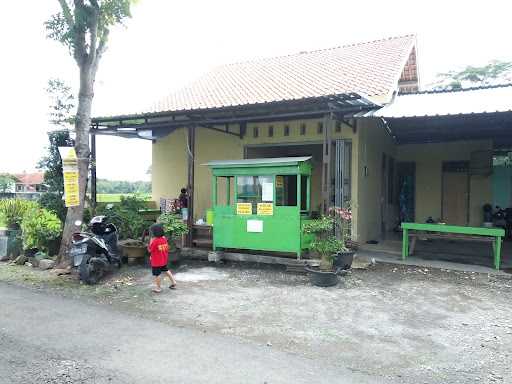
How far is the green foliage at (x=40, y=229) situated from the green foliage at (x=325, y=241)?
17.6 ft

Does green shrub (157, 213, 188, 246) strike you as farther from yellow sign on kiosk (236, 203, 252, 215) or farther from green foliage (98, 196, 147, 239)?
green foliage (98, 196, 147, 239)

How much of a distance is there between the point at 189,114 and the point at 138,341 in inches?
221

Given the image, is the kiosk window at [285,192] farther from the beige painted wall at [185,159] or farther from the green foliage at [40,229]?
the green foliage at [40,229]

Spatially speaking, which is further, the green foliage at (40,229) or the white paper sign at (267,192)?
the green foliage at (40,229)

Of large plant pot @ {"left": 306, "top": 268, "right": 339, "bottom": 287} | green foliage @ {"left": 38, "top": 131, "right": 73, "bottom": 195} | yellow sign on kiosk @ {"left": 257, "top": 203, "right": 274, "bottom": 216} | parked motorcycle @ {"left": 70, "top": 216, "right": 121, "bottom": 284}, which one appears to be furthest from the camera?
green foliage @ {"left": 38, "top": 131, "right": 73, "bottom": 195}

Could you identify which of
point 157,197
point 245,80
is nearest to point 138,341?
point 157,197

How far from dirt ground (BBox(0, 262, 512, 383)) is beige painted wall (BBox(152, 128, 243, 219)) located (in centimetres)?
395

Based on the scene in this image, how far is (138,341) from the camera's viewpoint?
13.4 feet

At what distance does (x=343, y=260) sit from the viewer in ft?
22.8

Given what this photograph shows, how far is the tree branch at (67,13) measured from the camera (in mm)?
7270

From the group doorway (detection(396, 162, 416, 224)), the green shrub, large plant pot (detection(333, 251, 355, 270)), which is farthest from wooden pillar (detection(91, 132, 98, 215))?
doorway (detection(396, 162, 416, 224))

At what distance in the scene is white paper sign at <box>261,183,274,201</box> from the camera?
24.7ft

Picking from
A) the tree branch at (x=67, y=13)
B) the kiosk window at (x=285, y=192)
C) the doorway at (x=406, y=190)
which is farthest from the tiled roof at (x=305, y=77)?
the doorway at (x=406, y=190)

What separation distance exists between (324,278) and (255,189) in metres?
2.29
